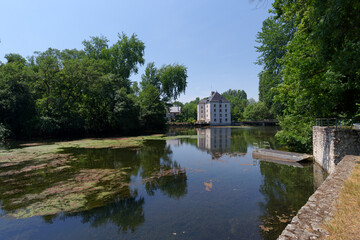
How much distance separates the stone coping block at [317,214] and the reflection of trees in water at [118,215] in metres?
4.52

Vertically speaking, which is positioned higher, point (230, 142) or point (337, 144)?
point (337, 144)

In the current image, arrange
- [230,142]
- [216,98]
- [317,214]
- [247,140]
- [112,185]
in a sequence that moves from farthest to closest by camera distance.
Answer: [216,98] < [247,140] < [230,142] < [112,185] < [317,214]

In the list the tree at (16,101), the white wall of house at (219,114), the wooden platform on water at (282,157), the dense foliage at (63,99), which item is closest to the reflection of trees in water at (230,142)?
the wooden platform on water at (282,157)

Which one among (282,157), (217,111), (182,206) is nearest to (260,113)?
(217,111)

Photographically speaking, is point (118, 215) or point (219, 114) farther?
point (219, 114)

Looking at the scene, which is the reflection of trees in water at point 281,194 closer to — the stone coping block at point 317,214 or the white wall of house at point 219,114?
the stone coping block at point 317,214

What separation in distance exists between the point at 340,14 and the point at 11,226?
13548mm

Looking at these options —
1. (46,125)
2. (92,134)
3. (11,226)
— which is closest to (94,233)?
(11,226)

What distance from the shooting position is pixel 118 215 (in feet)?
21.6

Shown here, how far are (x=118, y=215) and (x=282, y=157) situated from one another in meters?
12.9

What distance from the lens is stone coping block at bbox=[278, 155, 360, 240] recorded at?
3.34 metres

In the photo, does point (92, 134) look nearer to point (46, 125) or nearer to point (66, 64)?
point (46, 125)

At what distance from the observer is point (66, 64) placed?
32.7m

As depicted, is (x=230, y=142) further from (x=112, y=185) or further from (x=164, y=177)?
(x=112, y=185)
